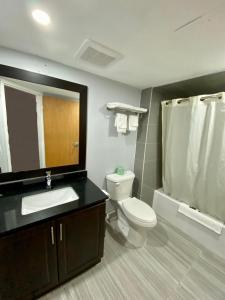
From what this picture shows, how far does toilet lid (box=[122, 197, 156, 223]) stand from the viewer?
1.60 metres

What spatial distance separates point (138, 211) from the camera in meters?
1.72

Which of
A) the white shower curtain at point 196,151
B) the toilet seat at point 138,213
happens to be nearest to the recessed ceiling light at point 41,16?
the white shower curtain at point 196,151

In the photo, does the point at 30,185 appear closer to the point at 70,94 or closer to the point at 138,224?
the point at 70,94

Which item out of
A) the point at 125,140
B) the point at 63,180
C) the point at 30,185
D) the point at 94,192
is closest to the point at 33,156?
the point at 30,185

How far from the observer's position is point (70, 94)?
61.0 inches

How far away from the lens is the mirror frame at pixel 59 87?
4.13 feet

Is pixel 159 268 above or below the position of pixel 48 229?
below

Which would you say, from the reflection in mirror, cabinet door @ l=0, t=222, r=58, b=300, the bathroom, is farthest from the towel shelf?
cabinet door @ l=0, t=222, r=58, b=300

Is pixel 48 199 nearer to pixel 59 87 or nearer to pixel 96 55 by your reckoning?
pixel 59 87

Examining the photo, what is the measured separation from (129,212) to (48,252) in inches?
37.1

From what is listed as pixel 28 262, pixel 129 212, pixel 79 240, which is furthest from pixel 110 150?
pixel 28 262

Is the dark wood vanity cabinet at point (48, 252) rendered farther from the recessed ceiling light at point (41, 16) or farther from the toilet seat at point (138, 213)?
the recessed ceiling light at point (41, 16)

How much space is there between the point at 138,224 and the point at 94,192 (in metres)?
0.68

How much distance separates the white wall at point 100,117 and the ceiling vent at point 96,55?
0.29m
